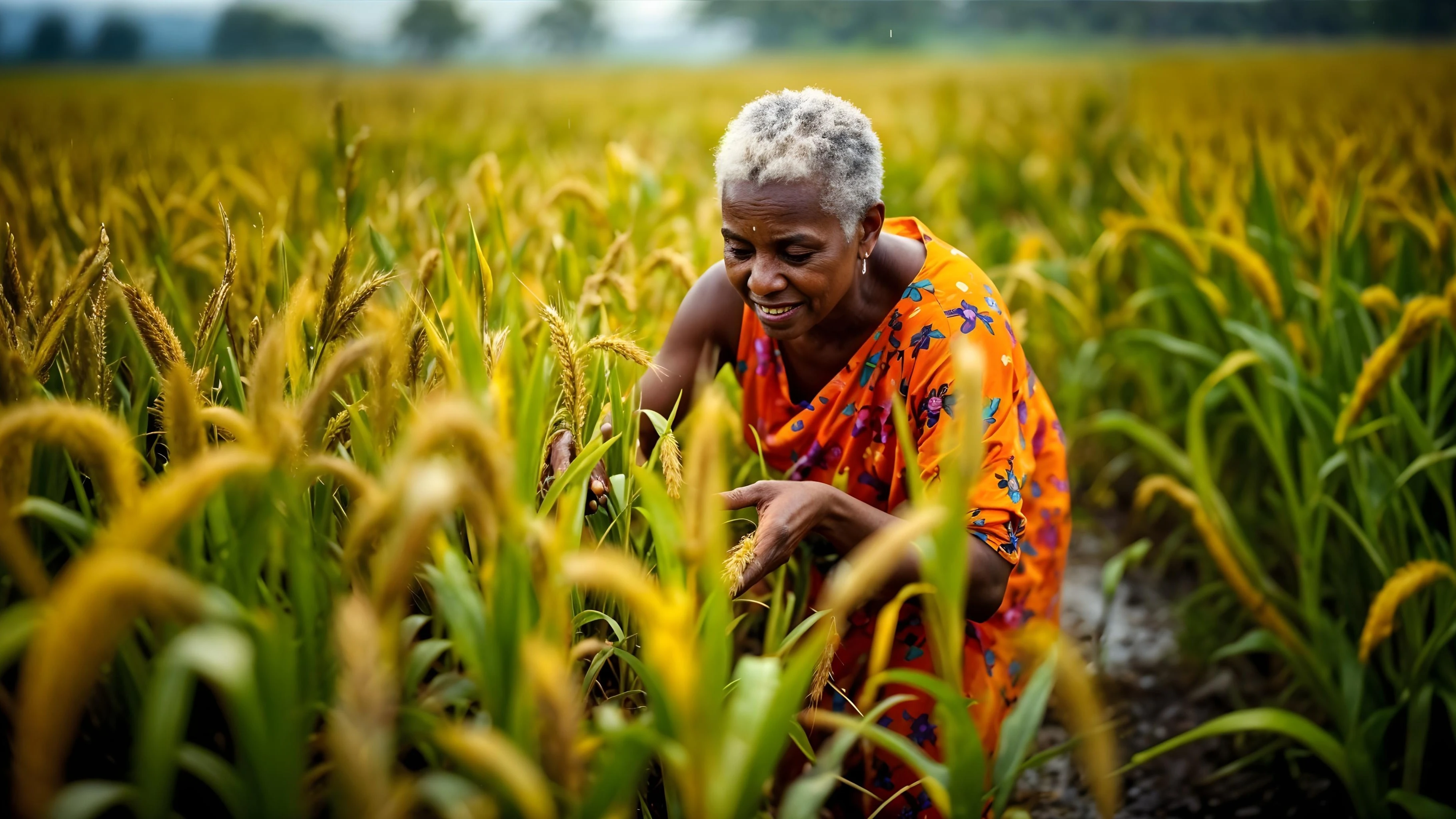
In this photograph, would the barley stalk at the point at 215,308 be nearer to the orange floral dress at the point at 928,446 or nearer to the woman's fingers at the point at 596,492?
the woman's fingers at the point at 596,492

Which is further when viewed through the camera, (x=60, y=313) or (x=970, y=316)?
(x=970, y=316)

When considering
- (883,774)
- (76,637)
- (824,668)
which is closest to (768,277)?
(824,668)

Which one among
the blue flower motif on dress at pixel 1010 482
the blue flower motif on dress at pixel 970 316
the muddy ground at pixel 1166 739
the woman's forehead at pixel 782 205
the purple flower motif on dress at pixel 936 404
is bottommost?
the muddy ground at pixel 1166 739

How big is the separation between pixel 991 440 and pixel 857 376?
1.11 ft

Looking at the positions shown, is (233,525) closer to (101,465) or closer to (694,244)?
(101,465)

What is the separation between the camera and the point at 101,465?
0.81 meters

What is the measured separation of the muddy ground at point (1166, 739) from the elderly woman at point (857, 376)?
368 millimetres

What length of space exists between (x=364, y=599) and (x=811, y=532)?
925 millimetres

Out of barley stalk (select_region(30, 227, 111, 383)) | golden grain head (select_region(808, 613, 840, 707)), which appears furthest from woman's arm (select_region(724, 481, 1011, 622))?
barley stalk (select_region(30, 227, 111, 383))

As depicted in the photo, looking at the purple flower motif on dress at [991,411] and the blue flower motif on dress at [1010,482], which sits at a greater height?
the purple flower motif on dress at [991,411]

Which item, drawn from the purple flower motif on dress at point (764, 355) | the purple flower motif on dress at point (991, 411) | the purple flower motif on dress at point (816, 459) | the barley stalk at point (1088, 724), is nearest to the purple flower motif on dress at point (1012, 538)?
→ the purple flower motif on dress at point (991, 411)

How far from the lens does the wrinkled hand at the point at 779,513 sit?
1.22 m

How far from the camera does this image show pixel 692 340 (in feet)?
6.19

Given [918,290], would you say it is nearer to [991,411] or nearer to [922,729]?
[991,411]
